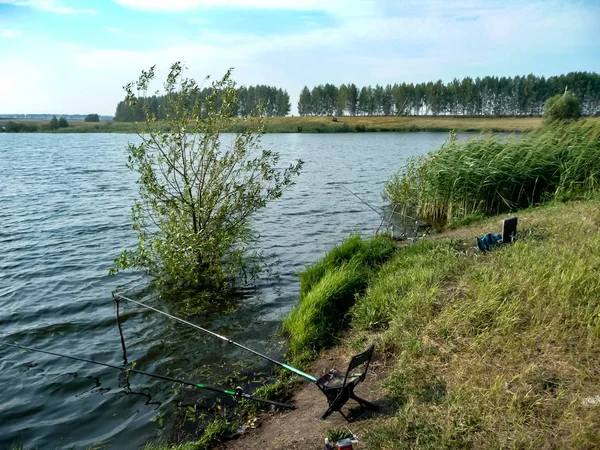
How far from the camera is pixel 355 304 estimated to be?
25.3ft

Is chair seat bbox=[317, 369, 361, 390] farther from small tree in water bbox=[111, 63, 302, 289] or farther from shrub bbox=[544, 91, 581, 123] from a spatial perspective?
shrub bbox=[544, 91, 581, 123]

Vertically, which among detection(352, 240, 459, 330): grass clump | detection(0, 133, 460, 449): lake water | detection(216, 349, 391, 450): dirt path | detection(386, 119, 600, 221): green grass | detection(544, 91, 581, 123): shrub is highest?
detection(544, 91, 581, 123): shrub

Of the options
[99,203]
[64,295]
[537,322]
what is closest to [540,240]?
[537,322]

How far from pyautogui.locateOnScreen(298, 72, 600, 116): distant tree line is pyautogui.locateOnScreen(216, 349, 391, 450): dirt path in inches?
4752

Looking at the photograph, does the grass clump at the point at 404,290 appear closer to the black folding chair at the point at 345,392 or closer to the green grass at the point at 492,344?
the green grass at the point at 492,344

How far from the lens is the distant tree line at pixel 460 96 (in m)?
121

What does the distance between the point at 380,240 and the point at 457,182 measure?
16.7 ft

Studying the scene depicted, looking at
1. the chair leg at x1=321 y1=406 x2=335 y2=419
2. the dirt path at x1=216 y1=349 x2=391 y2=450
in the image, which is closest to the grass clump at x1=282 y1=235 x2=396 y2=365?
the dirt path at x1=216 y1=349 x2=391 y2=450

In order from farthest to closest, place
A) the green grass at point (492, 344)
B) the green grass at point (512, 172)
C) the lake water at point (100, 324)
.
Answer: the green grass at point (512, 172), the lake water at point (100, 324), the green grass at point (492, 344)

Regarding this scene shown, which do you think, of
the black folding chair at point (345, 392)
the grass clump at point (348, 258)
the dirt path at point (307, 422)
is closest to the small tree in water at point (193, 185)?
the grass clump at point (348, 258)

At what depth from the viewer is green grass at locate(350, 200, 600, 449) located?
13.6 ft

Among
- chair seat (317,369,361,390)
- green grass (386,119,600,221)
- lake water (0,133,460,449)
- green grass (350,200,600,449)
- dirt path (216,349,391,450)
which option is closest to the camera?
green grass (350,200,600,449)

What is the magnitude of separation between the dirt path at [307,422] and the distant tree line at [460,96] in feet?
396

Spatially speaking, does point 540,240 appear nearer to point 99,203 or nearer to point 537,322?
point 537,322
